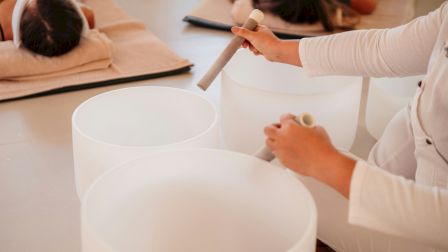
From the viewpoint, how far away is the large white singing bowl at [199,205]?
0.63 m

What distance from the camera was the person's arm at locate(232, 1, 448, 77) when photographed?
2.61 ft

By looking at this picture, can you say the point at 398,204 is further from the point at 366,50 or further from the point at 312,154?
the point at 366,50

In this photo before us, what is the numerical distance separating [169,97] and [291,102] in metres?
0.21

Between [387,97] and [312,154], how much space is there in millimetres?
560

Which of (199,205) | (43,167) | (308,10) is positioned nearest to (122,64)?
(43,167)

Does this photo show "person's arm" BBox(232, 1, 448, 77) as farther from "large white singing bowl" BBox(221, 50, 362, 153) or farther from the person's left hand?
the person's left hand

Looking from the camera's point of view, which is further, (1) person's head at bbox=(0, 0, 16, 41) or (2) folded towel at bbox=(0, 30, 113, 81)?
(1) person's head at bbox=(0, 0, 16, 41)

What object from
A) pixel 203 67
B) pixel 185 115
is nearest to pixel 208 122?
pixel 185 115

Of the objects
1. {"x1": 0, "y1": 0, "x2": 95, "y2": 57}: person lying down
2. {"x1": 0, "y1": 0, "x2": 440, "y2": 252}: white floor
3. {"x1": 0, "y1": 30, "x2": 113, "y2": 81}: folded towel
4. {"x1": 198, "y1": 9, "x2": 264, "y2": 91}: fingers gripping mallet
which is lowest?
{"x1": 0, "y1": 0, "x2": 440, "y2": 252}: white floor

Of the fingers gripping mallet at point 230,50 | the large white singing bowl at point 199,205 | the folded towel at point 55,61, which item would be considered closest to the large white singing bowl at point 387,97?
the fingers gripping mallet at point 230,50

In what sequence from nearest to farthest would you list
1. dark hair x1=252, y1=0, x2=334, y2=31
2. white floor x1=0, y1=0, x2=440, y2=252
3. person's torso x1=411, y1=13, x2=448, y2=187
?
person's torso x1=411, y1=13, x2=448, y2=187, white floor x1=0, y1=0, x2=440, y2=252, dark hair x1=252, y1=0, x2=334, y2=31

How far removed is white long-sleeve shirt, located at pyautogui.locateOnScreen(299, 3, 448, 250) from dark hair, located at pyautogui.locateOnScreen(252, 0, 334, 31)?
789mm

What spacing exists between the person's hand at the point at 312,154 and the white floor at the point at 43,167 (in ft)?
1.37

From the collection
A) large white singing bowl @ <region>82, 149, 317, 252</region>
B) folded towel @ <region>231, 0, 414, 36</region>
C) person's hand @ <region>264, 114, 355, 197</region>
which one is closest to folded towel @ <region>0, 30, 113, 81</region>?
folded towel @ <region>231, 0, 414, 36</region>
